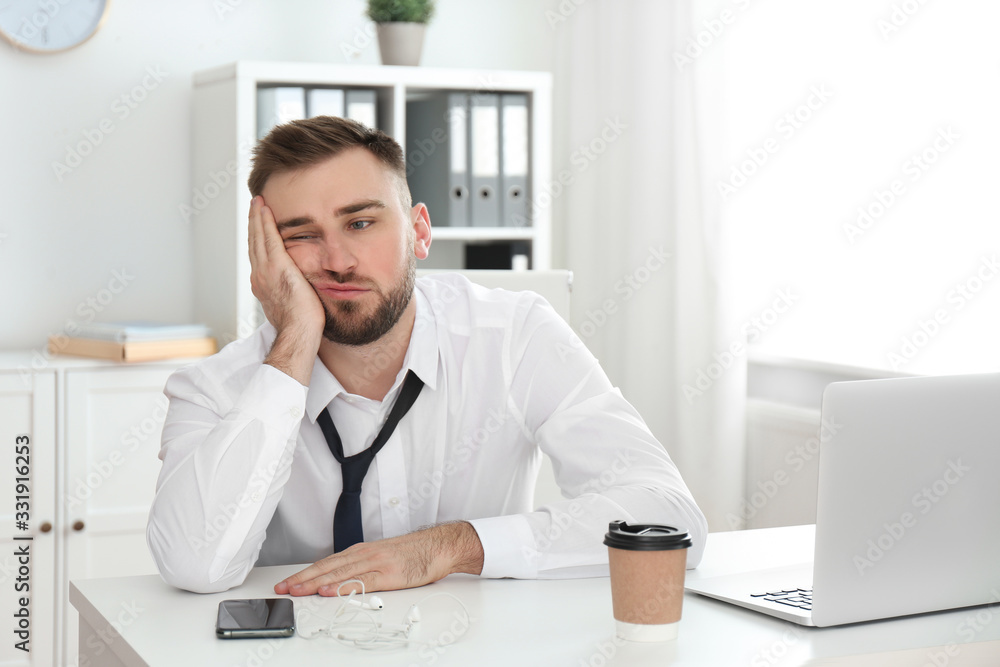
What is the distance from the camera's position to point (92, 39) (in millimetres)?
3053

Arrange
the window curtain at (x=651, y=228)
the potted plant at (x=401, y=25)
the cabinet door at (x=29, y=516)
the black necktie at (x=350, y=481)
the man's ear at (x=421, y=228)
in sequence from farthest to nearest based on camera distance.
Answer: the potted plant at (x=401, y=25) → the window curtain at (x=651, y=228) → the cabinet door at (x=29, y=516) → the man's ear at (x=421, y=228) → the black necktie at (x=350, y=481)

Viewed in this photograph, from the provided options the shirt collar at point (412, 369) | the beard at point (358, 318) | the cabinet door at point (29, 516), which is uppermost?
the beard at point (358, 318)

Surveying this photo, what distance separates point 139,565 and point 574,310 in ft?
5.33

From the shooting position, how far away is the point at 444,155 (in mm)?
3107

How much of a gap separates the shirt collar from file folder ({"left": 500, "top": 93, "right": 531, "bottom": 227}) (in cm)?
149

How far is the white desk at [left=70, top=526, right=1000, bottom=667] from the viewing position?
1049 millimetres

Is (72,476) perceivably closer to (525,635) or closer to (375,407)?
(375,407)

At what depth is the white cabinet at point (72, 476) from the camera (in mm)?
2639

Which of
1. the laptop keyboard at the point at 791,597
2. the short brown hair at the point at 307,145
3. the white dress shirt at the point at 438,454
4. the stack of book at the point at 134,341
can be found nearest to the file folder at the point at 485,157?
the stack of book at the point at 134,341

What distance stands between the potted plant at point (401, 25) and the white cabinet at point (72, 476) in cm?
112

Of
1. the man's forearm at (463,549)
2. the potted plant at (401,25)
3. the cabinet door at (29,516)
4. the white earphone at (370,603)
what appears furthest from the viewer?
the potted plant at (401,25)

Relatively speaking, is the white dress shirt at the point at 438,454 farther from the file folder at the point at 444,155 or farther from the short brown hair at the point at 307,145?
the file folder at the point at 444,155

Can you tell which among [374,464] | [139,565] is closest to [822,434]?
[374,464]

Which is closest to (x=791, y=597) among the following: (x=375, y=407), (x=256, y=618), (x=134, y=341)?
(x=256, y=618)
